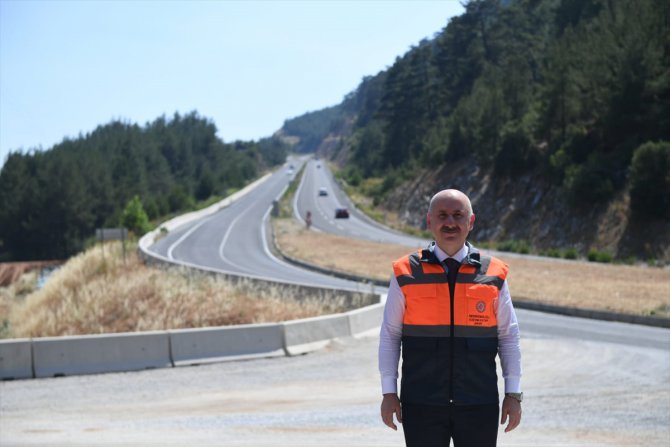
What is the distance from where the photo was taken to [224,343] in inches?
564

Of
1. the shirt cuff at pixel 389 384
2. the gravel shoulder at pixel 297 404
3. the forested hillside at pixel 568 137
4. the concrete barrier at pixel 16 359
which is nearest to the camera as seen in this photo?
the shirt cuff at pixel 389 384

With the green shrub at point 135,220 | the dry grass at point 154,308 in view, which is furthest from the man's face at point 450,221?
the green shrub at point 135,220

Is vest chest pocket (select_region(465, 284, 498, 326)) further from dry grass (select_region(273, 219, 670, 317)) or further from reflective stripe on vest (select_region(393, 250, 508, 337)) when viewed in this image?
dry grass (select_region(273, 219, 670, 317))

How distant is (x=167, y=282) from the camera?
18.5 metres

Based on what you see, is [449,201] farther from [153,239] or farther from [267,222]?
[267,222]

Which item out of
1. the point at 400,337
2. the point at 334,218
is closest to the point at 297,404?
the point at 400,337

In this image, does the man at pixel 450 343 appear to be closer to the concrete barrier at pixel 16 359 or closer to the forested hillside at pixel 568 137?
the concrete barrier at pixel 16 359

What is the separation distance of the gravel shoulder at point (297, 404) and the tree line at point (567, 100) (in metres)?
34.0

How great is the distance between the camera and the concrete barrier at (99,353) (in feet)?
43.5

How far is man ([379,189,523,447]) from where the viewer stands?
4.00m

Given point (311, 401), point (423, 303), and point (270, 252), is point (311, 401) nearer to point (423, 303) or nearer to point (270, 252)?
point (423, 303)

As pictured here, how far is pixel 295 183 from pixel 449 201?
141937 millimetres

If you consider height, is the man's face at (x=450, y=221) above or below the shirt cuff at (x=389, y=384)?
above

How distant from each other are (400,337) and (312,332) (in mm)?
11410
